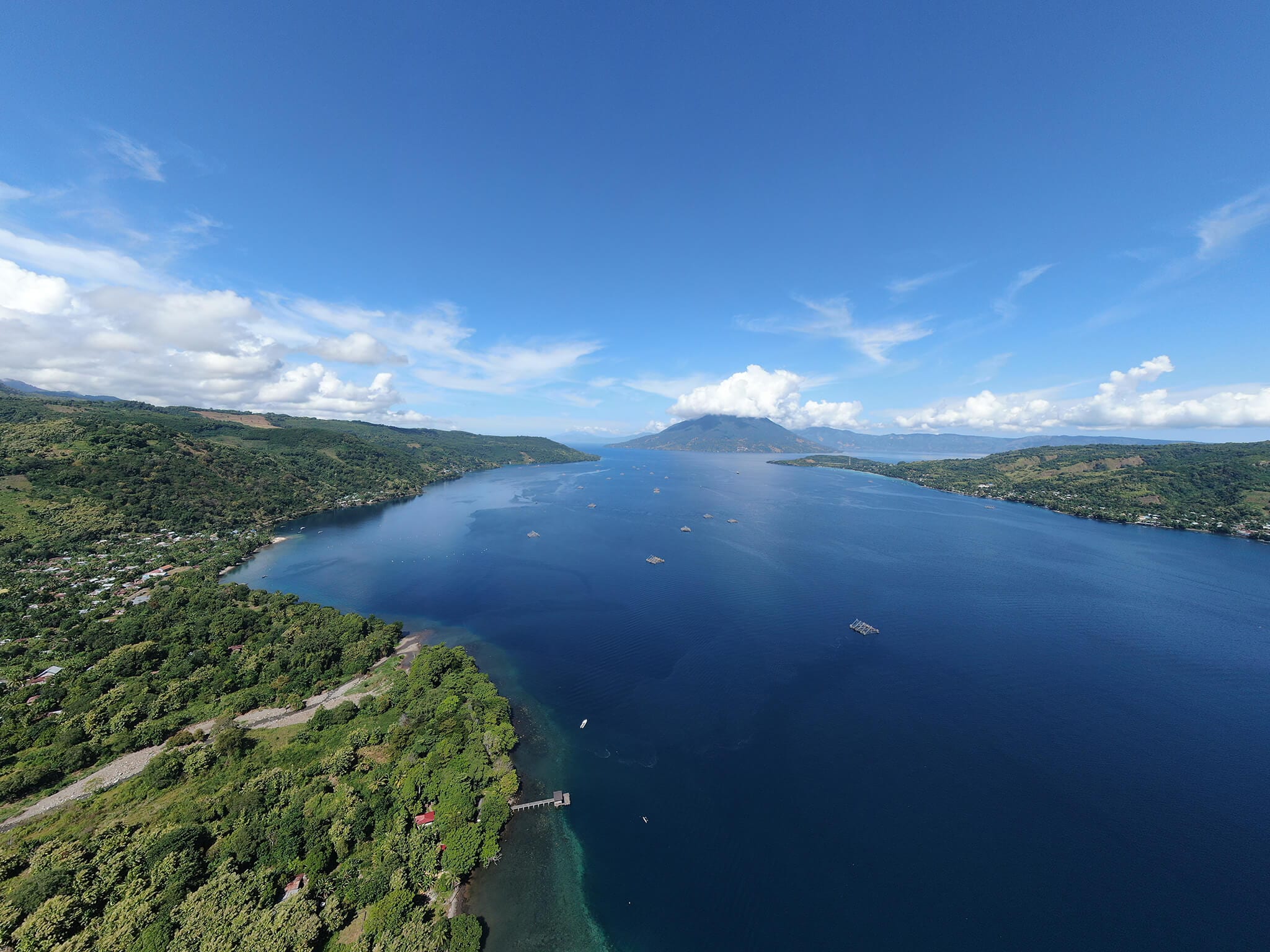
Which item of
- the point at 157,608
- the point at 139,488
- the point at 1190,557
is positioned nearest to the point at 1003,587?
the point at 1190,557

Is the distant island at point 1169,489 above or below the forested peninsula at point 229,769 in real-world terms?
above

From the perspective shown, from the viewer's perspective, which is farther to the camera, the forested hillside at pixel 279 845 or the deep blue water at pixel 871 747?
the deep blue water at pixel 871 747

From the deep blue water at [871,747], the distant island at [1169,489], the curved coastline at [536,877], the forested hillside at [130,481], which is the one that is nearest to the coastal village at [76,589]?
the forested hillside at [130,481]

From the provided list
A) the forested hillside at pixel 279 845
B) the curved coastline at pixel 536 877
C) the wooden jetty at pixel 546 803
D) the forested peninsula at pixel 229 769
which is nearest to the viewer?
the forested hillside at pixel 279 845

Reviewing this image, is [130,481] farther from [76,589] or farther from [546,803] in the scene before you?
[546,803]

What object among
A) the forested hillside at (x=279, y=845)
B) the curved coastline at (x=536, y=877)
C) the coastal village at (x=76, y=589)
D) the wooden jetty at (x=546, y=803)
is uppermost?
the coastal village at (x=76, y=589)

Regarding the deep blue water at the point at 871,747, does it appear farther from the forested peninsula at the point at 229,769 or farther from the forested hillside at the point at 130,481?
the forested hillside at the point at 130,481

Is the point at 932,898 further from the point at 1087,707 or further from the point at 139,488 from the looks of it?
the point at 139,488
